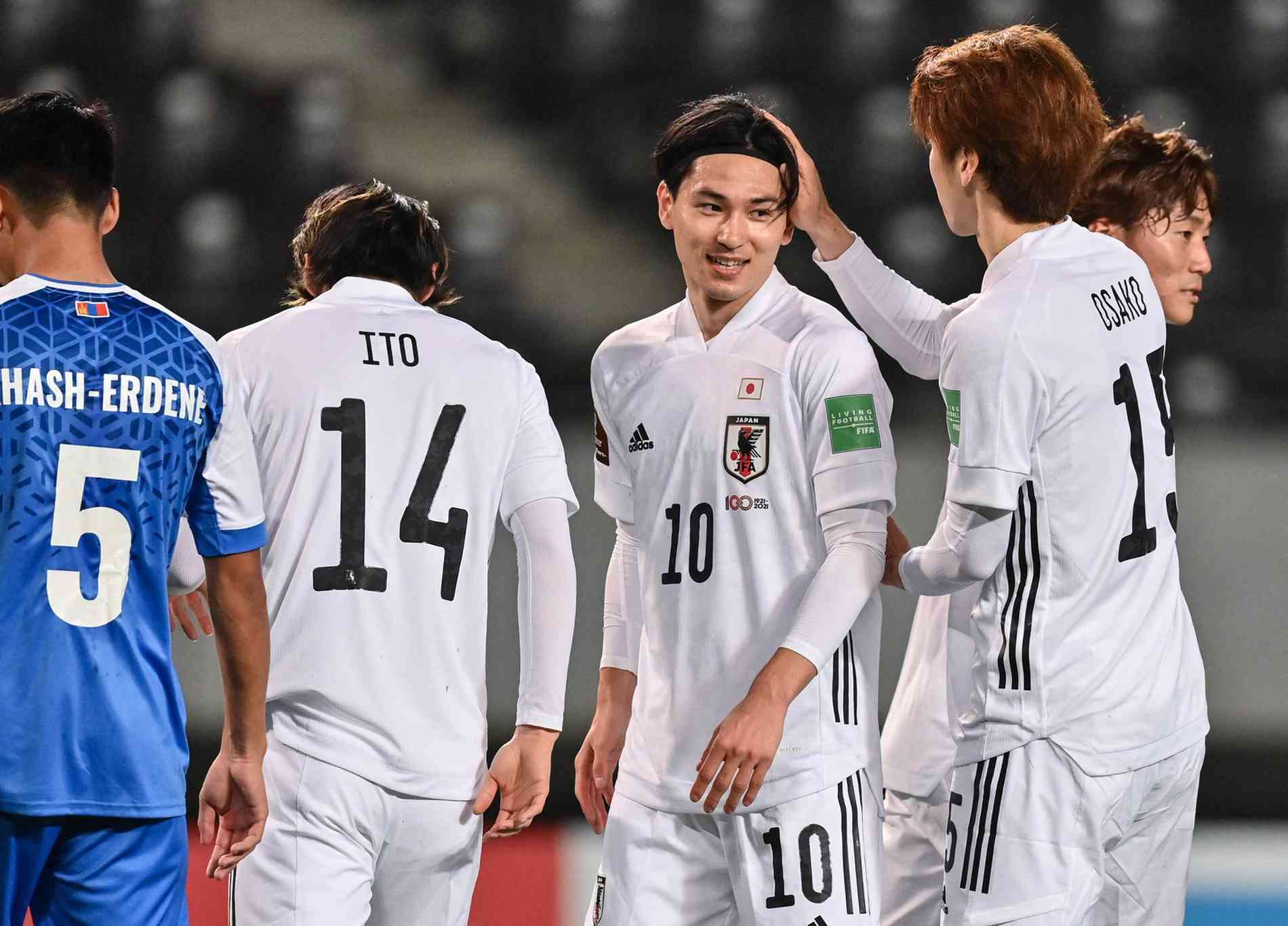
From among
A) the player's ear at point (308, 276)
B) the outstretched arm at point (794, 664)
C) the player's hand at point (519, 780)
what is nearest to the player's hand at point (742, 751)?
the outstretched arm at point (794, 664)

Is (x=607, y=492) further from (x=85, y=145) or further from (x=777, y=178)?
(x=85, y=145)

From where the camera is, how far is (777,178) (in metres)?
2.40

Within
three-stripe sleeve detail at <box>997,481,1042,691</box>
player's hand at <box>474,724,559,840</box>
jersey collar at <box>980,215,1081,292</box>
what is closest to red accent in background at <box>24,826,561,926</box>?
player's hand at <box>474,724,559,840</box>

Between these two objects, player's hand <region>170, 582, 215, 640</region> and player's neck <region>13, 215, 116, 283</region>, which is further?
player's hand <region>170, 582, 215, 640</region>

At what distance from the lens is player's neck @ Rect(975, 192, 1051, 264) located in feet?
7.18

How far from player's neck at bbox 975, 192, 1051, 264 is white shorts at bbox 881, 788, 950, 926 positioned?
93cm

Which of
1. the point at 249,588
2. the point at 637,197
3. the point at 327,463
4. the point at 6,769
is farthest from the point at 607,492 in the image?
the point at 637,197

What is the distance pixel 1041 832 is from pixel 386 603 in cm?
98

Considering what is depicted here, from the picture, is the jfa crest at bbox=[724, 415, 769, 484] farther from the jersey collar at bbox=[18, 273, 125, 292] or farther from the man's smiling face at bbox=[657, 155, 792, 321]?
the jersey collar at bbox=[18, 273, 125, 292]

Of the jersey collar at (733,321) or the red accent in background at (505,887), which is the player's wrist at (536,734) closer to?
the jersey collar at (733,321)

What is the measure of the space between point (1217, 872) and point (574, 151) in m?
2.89

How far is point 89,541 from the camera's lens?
5.99 feet

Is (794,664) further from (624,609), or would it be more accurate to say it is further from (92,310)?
(92,310)

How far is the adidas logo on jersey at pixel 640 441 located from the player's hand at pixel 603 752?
0.44 meters
